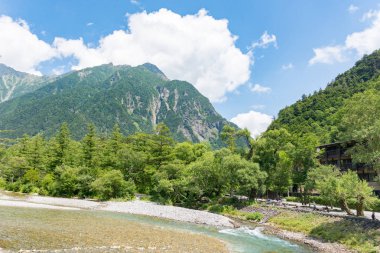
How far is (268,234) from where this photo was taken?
36.6 m

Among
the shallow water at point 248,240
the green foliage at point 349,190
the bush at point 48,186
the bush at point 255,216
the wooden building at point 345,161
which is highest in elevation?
the wooden building at point 345,161

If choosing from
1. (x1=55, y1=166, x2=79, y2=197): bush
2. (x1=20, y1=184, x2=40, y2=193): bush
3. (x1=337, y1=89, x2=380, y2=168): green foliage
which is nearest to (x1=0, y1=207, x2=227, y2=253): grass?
(x1=337, y1=89, x2=380, y2=168): green foliage

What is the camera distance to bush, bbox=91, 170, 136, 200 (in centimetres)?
6112

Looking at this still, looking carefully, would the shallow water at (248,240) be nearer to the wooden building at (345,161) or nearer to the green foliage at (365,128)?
the green foliage at (365,128)

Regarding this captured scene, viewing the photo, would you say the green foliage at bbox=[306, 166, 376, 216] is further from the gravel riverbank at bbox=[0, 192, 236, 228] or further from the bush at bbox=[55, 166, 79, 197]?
the bush at bbox=[55, 166, 79, 197]

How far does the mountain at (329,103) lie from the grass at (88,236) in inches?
3366

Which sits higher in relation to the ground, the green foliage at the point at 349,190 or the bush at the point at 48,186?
the green foliage at the point at 349,190

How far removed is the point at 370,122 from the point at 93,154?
6130 cm

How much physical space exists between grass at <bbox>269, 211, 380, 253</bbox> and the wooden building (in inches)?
1024

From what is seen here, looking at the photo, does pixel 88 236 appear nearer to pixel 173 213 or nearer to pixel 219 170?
pixel 173 213

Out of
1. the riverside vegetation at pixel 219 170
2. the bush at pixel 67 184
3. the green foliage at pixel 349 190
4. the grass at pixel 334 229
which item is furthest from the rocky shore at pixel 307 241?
the bush at pixel 67 184

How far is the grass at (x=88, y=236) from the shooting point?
928 inches

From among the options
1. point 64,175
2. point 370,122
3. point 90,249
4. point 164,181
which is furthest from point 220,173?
point 90,249

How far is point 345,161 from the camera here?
6912 cm
